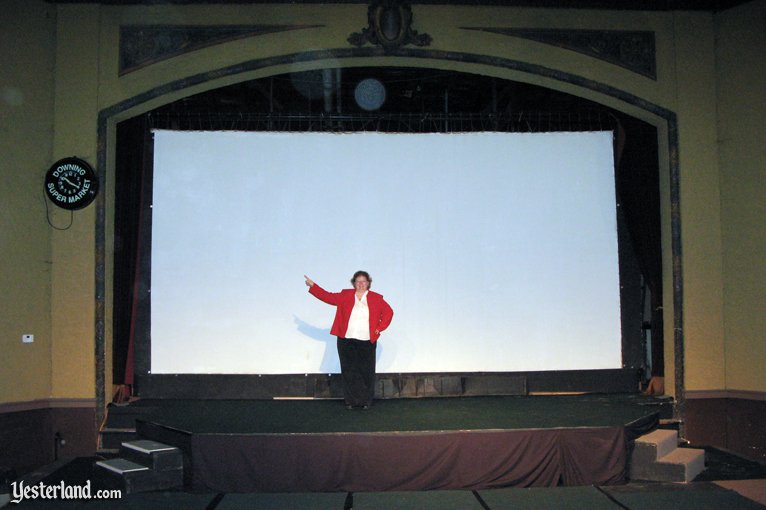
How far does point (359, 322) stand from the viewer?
575 cm

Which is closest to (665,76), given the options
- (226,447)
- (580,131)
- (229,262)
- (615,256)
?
(580,131)

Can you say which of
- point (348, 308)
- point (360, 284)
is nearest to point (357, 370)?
point (348, 308)

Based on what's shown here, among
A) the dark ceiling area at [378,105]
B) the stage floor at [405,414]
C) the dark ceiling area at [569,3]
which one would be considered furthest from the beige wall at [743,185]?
the dark ceiling area at [378,105]

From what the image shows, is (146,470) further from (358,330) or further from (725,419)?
(725,419)

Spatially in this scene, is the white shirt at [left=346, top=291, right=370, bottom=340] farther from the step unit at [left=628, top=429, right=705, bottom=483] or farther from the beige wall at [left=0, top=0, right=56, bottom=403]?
the beige wall at [left=0, top=0, right=56, bottom=403]

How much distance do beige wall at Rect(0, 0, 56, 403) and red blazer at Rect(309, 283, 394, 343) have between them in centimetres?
209

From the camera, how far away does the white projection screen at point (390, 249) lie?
20.6 feet

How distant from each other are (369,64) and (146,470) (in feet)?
11.6

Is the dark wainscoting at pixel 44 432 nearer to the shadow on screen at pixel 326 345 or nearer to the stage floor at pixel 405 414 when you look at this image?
the stage floor at pixel 405 414

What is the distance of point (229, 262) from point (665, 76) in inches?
157

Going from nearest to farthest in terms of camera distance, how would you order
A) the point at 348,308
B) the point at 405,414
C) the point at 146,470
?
1. the point at 146,470
2. the point at 405,414
3. the point at 348,308

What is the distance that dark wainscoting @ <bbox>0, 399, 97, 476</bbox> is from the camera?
5312mm

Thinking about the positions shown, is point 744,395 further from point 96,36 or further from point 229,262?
point 96,36

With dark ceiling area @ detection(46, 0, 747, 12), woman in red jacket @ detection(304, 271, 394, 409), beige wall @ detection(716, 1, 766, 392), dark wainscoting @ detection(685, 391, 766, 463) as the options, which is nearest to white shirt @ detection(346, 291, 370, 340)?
woman in red jacket @ detection(304, 271, 394, 409)
